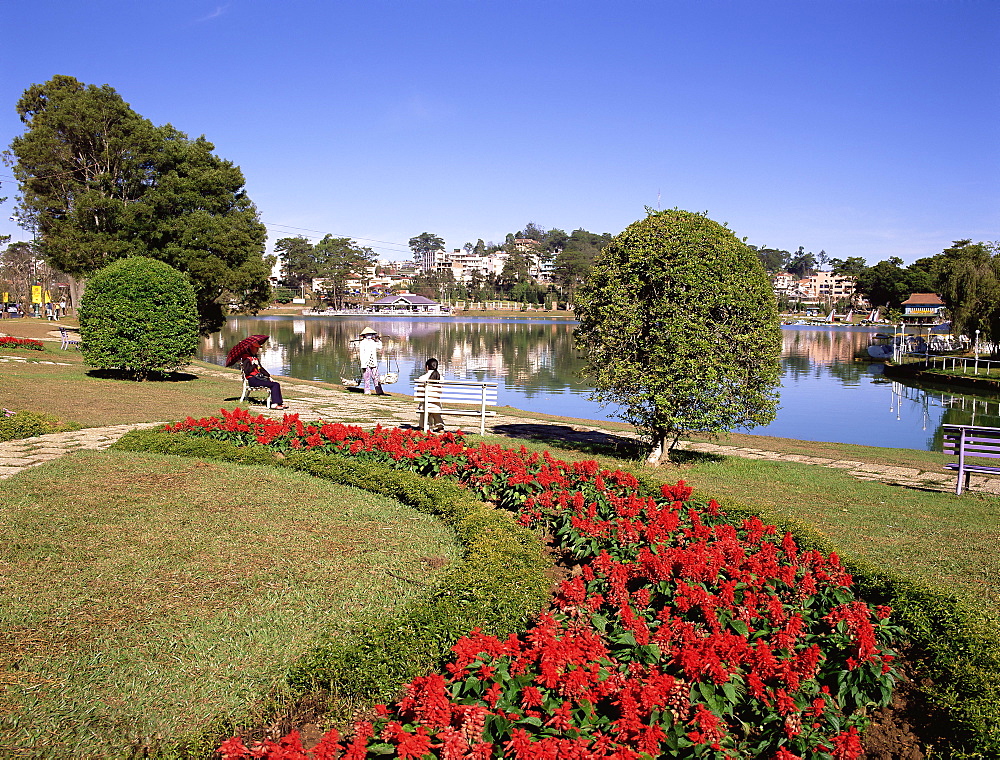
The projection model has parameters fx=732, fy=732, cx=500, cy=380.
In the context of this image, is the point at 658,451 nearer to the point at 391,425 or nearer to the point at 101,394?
the point at 391,425

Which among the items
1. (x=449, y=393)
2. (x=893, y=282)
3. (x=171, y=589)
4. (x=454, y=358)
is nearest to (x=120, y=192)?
(x=454, y=358)

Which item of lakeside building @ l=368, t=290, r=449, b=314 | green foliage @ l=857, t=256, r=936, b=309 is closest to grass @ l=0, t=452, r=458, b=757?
green foliage @ l=857, t=256, r=936, b=309

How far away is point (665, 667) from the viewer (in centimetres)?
342

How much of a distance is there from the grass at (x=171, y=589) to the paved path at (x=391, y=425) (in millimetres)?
1371

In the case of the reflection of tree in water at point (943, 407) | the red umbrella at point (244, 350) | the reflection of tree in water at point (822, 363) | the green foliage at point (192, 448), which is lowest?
the reflection of tree in water at point (943, 407)

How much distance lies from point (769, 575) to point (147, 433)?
711 centimetres

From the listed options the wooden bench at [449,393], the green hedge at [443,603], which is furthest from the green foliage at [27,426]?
the green hedge at [443,603]

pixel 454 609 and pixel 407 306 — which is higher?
pixel 407 306

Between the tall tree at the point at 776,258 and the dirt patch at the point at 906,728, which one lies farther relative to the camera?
the tall tree at the point at 776,258

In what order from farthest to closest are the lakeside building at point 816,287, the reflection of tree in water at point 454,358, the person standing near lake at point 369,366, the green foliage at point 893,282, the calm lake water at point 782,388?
the lakeside building at point 816,287, the green foliage at point 893,282, the reflection of tree in water at point 454,358, the calm lake water at point 782,388, the person standing near lake at point 369,366

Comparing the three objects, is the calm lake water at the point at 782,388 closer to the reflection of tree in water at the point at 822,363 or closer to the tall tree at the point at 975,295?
the reflection of tree in water at the point at 822,363

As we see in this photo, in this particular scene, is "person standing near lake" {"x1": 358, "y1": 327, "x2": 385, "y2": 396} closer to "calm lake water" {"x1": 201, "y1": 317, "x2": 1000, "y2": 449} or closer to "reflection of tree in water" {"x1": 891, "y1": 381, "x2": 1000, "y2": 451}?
"calm lake water" {"x1": 201, "y1": 317, "x2": 1000, "y2": 449}

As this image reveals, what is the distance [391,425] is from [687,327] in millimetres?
4876

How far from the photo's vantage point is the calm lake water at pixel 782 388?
61.5ft
